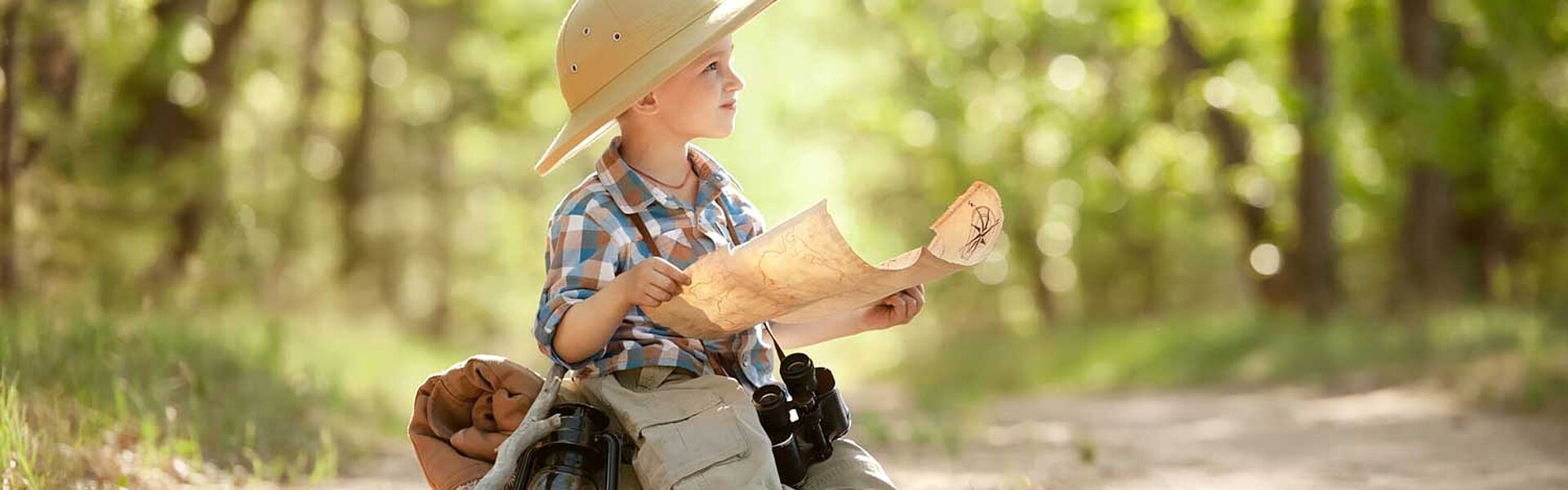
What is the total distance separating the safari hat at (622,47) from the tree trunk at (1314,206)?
11.9 metres

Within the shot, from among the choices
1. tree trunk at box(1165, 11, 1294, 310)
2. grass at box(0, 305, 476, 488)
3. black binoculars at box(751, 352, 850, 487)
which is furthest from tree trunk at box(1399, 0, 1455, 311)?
black binoculars at box(751, 352, 850, 487)

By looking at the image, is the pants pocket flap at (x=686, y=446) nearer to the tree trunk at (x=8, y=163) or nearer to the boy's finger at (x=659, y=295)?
the boy's finger at (x=659, y=295)

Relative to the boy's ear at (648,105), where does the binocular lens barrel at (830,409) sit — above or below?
below

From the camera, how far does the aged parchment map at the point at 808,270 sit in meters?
2.74

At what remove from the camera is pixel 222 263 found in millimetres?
11031

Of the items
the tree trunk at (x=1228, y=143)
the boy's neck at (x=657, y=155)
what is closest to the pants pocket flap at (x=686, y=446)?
the boy's neck at (x=657, y=155)

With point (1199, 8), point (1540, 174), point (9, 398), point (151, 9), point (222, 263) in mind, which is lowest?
point (9, 398)

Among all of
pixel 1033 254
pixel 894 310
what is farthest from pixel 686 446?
pixel 1033 254

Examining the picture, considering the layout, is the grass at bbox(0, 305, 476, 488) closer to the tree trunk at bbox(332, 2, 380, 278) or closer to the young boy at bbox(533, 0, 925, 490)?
the young boy at bbox(533, 0, 925, 490)

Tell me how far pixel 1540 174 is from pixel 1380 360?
1.63 metres

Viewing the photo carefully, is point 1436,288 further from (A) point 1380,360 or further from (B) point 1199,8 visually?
(B) point 1199,8

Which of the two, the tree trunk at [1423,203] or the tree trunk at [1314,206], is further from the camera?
the tree trunk at [1314,206]

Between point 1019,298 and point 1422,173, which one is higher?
point 1019,298

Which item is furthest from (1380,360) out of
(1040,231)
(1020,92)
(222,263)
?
(1040,231)
